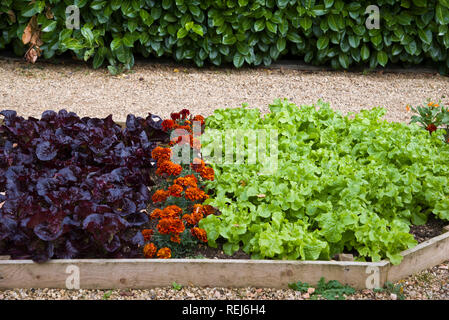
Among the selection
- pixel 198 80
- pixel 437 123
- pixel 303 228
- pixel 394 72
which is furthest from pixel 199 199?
pixel 394 72

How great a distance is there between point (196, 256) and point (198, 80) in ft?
11.4

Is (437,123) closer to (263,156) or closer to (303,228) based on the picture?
(263,156)

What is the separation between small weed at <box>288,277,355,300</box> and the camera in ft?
8.34

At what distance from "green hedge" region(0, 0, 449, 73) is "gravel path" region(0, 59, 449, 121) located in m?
0.21

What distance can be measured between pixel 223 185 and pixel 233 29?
340 cm

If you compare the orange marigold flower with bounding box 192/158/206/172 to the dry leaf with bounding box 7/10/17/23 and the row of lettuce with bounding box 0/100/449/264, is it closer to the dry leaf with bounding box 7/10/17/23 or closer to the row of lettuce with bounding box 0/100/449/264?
the row of lettuce with bounding box 0/100/449/264

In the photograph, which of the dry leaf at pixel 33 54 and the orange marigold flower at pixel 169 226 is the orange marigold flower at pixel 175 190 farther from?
the dry leaf at pixel 33 54

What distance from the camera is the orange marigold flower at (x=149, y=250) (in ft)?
8.66

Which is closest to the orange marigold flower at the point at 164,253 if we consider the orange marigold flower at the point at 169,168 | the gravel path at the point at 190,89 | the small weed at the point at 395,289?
the orange marigold flower at the point at 169,168

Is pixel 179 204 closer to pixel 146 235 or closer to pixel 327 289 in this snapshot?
pixel 146 235

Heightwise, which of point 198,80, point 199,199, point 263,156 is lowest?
point 199,199

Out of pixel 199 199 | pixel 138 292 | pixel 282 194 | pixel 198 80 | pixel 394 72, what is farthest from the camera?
pixel 394 72

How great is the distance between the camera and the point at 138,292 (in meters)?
2.61

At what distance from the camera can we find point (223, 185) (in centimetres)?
313
